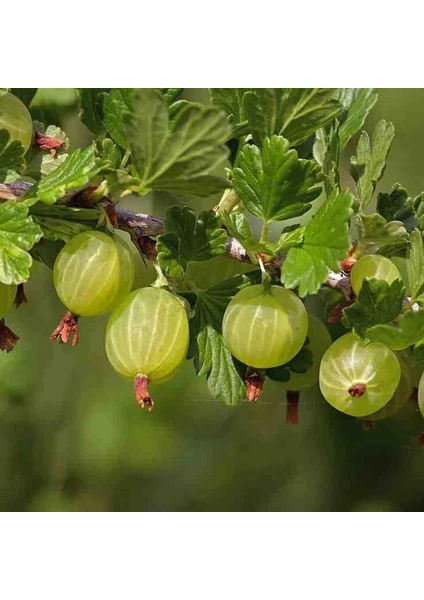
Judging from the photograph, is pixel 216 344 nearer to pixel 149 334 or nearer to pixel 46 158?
pixel 149 334

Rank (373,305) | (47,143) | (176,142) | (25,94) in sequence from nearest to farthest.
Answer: (176,142) → (373,305) → (47,143) → (25,94)

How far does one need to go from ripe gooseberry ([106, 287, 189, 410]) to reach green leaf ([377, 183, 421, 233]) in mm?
256

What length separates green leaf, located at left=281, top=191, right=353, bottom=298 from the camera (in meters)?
0.66

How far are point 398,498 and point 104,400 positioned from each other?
1.89 feet

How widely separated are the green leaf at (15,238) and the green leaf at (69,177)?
0.05 feet

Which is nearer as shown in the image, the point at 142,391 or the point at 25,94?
the point at 142,391

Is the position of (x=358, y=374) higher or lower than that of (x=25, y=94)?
lower

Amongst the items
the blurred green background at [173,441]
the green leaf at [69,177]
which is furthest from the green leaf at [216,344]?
the blurred green background at [173,441]

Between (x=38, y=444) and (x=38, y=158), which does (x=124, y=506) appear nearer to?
(x=38, y=444)

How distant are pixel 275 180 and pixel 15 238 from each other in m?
0.24

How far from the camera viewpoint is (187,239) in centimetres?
76

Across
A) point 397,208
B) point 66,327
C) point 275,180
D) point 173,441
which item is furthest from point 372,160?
point 173,441

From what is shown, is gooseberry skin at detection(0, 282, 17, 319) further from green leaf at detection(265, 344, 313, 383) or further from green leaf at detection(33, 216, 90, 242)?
green leaf at detection(265, 344, 313, 383)

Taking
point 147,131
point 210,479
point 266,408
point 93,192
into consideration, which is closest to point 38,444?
point 210,479
